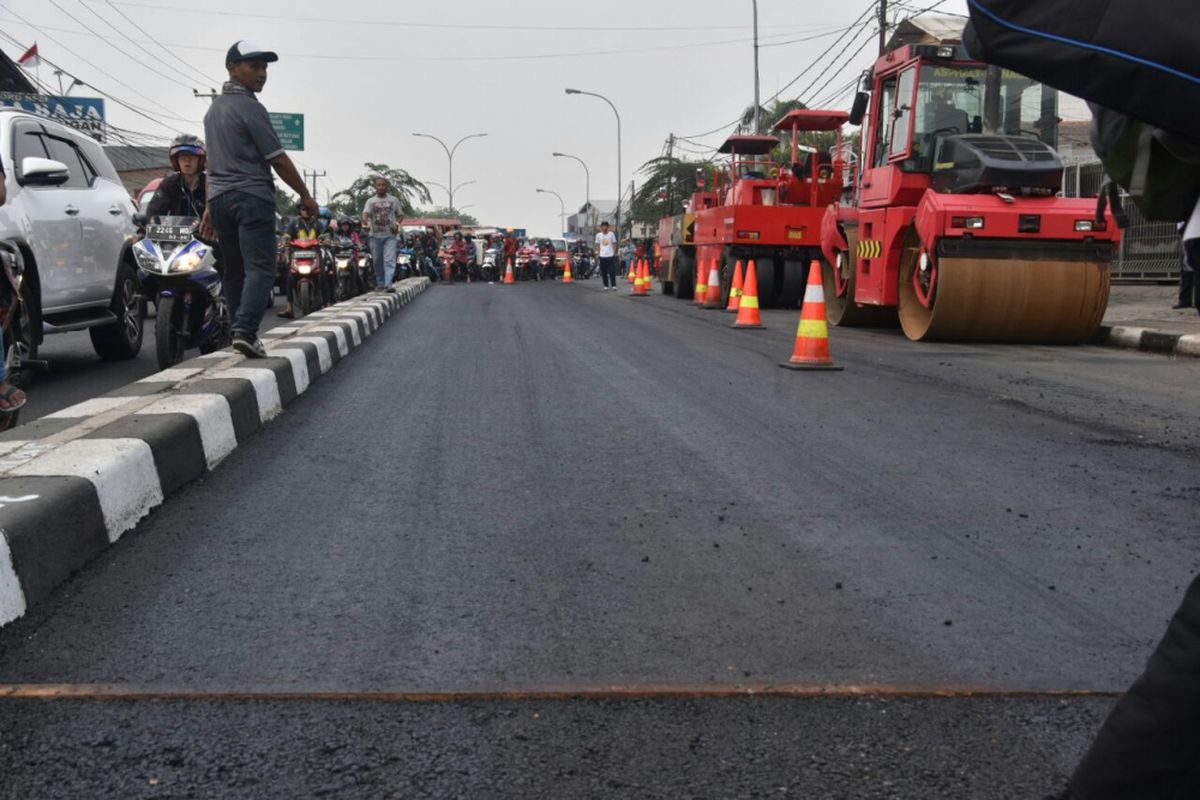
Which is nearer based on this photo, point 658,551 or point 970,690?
point 970,690

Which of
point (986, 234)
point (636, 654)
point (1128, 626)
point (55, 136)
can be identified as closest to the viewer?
point (636, 654)

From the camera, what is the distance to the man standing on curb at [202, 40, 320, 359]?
24.6 ft

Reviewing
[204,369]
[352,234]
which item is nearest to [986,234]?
[204,369]

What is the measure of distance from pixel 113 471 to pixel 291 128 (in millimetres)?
47308

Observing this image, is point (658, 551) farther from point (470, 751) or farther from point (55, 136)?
point (55, 136)

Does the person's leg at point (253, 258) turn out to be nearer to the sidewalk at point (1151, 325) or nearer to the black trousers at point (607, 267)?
the sidewalk at point (1151, 325)

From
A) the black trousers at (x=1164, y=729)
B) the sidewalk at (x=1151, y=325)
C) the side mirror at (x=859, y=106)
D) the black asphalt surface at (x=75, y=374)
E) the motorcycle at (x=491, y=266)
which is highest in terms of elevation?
the side mirror at (x=859, y=106)

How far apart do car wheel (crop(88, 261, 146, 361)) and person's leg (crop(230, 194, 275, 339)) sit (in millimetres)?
1820

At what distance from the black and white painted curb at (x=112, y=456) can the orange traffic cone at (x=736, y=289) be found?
10406mm

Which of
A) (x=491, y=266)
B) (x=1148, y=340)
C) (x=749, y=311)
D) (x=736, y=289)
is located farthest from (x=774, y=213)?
(x=491, y=266)

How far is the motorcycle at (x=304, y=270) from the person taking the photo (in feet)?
50.6

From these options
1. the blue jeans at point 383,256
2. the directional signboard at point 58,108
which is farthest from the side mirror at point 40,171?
the directional signboard at point 58,108

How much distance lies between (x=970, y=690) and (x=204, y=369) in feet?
17.4

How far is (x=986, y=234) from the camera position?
10641 mm
